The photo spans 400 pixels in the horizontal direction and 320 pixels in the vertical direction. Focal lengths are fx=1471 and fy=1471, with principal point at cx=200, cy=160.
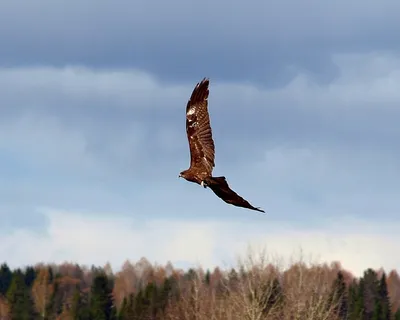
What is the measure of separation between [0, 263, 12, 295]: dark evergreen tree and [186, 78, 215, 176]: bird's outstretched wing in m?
115

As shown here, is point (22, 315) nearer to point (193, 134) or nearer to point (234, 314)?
point (234, 314)

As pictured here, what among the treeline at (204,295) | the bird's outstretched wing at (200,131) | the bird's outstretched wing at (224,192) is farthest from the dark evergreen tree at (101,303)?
the bird's outstretched wing at (224,192)

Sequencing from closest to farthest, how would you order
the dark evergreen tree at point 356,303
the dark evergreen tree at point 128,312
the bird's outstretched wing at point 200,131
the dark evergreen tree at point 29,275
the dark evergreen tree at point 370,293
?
1. the bird's outstretched wing at point 200,131
2. the dark evergreen tree at point 128,312
3. the dark evergreen tree at point 356,303
4. the dark evergreen tree at point 370,293
5. the dark evergreen tree at point 29,275

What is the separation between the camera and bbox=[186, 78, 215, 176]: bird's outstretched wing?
28.6 meters

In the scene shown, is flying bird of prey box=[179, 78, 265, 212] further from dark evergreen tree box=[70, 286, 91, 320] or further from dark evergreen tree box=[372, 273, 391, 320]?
dark evergreen tree box=[70, 286, 91, 320]

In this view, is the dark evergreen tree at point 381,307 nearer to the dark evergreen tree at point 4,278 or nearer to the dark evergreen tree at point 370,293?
the dark evergreen tree at point 370,293

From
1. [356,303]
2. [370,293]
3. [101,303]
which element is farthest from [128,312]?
[370,293]

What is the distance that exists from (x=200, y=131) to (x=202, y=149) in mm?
440

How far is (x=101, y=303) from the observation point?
106m

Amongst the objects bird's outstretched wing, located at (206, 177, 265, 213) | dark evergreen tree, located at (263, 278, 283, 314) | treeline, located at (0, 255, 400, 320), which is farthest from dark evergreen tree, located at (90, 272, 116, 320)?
bird's outstretched wing, located at (206, 177, 265, 213)

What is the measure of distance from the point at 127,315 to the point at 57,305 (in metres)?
26.3

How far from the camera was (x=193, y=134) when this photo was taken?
Answer: 2920 cm

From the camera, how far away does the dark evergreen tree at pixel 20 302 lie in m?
111

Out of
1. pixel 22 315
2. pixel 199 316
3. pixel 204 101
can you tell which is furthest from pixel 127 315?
pixel 204 101
